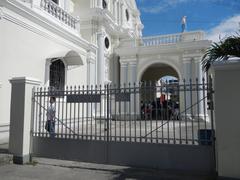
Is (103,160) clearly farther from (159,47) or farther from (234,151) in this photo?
(159,47)

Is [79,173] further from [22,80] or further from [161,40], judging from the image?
[161,40]

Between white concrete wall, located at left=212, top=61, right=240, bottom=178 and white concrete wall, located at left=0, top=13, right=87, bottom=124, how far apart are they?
679 cm

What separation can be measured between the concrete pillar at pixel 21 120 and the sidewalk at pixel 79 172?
0.35 metres

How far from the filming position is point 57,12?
1180 centimetres

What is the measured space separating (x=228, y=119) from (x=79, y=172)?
11.2 feet

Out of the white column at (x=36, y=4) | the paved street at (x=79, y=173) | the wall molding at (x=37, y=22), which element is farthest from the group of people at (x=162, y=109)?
the white column at (x=36, y=4)

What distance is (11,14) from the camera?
28.0 ft

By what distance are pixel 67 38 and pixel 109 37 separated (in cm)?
744

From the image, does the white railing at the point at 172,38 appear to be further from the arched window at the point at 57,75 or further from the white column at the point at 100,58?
the arched window at the point at 57,75

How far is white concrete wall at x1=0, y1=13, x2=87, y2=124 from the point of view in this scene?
8.09m

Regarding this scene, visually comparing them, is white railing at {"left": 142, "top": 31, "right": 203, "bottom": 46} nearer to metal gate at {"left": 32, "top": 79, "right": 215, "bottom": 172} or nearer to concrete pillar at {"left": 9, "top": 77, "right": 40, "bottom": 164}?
metal gate at {"left": 32, "top": 79, "right": 215, "bottom": 172}

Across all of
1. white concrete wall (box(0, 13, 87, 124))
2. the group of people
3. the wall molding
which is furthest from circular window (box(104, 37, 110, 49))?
the group of people

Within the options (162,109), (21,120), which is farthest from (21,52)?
(162,109)

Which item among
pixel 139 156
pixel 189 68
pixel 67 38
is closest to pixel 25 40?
pixel 67 38
